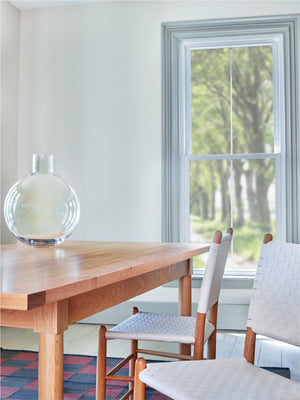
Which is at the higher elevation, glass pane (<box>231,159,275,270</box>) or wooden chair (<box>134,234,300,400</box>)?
glass pane (<box>231,159,275,270</box>)

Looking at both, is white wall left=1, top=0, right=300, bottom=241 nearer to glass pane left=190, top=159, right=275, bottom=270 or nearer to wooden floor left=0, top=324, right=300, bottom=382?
glass pane left=190, top=159, right=275, bottom=270

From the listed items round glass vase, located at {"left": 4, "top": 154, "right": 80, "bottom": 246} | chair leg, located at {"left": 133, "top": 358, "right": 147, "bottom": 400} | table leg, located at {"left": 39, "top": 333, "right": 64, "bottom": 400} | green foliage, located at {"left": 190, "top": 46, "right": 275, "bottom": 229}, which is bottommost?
chair leg, located at {"left": 133, "top": 358, "right": 147, "bottom": 400}

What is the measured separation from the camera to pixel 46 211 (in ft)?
6.58

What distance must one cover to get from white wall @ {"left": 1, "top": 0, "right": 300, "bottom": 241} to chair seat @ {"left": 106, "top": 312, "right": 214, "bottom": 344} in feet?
7.14

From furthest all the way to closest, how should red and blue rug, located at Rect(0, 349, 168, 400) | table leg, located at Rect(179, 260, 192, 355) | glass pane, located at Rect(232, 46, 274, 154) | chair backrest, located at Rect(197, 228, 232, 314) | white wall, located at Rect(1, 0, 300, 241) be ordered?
1. white wall, located at Rect(1, 0, 300, 241)
2. glass pane, located at Rect(232, 46, 274, 154)
3. red and blue rug, located at Rect(0, 349, 168, 400)
4. table leg, located at Rect(179, 260, 192, 355)
5. chair backrest, located at Rect(197, 228, 232, 314)

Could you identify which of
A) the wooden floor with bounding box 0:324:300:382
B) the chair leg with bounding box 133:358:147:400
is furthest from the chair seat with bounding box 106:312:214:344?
the wooden floor with bounding box 0:324:300:382

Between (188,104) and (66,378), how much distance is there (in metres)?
2.64

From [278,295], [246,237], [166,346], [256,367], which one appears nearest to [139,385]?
[256,367]

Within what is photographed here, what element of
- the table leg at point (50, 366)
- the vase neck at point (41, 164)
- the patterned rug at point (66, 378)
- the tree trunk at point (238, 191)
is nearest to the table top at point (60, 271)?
the table leg at point (50, 366)

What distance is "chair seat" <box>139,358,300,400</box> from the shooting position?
4.28ft

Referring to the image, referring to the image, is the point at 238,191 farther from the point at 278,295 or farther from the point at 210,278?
the point at 278,295

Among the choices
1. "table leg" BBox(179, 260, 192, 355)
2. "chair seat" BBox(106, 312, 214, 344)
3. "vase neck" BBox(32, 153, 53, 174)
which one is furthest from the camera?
"table leg" BBox(179, 260, 192, 355)

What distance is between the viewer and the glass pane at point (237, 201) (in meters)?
4.23

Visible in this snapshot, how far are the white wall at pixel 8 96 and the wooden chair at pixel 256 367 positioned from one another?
3123 millimetres
